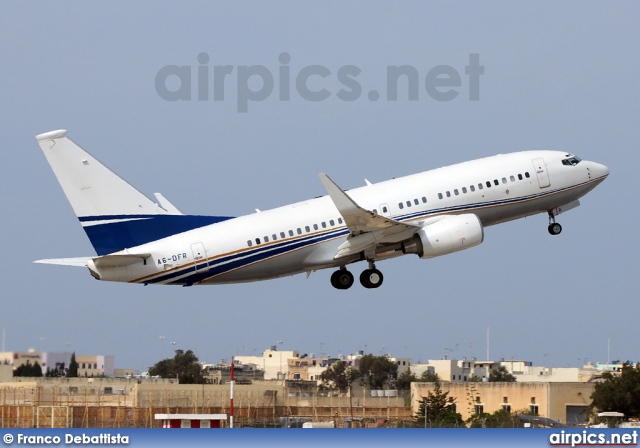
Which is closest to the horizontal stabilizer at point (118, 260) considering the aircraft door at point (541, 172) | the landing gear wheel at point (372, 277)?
the landing gear wheel at point (372, 277)

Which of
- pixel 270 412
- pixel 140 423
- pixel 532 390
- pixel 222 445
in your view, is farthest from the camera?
pixel 532 390

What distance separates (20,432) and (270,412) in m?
29.5

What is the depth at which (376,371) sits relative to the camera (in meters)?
121

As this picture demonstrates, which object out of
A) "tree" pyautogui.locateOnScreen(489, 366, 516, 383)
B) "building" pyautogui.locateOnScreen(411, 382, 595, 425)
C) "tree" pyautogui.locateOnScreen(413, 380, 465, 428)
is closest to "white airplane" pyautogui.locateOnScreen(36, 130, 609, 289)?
"tree" pyautogui.locateOnScreen(413, 380, 465, 428)

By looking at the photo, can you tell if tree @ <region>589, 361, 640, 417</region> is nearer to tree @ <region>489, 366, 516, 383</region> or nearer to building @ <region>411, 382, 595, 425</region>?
building @ <region>411, 382, 595, 425</region>

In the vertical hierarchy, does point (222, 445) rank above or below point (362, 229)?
below

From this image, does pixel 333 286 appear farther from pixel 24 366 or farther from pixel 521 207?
pixel 24 366

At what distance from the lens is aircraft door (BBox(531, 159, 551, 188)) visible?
265 feet

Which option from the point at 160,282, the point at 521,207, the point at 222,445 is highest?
the point at 521,207

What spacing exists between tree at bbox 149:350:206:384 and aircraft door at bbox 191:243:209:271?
28729 mm

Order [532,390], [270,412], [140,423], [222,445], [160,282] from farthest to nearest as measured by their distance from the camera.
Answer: [532,390] < [270,412] < [140,423] < [160,282] < [222,445]

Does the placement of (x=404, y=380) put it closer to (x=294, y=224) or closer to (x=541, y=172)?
(x=541, y=172)

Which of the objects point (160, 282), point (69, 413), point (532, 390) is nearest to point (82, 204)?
point (160, 282)

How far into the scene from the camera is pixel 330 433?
5762 centimetres
